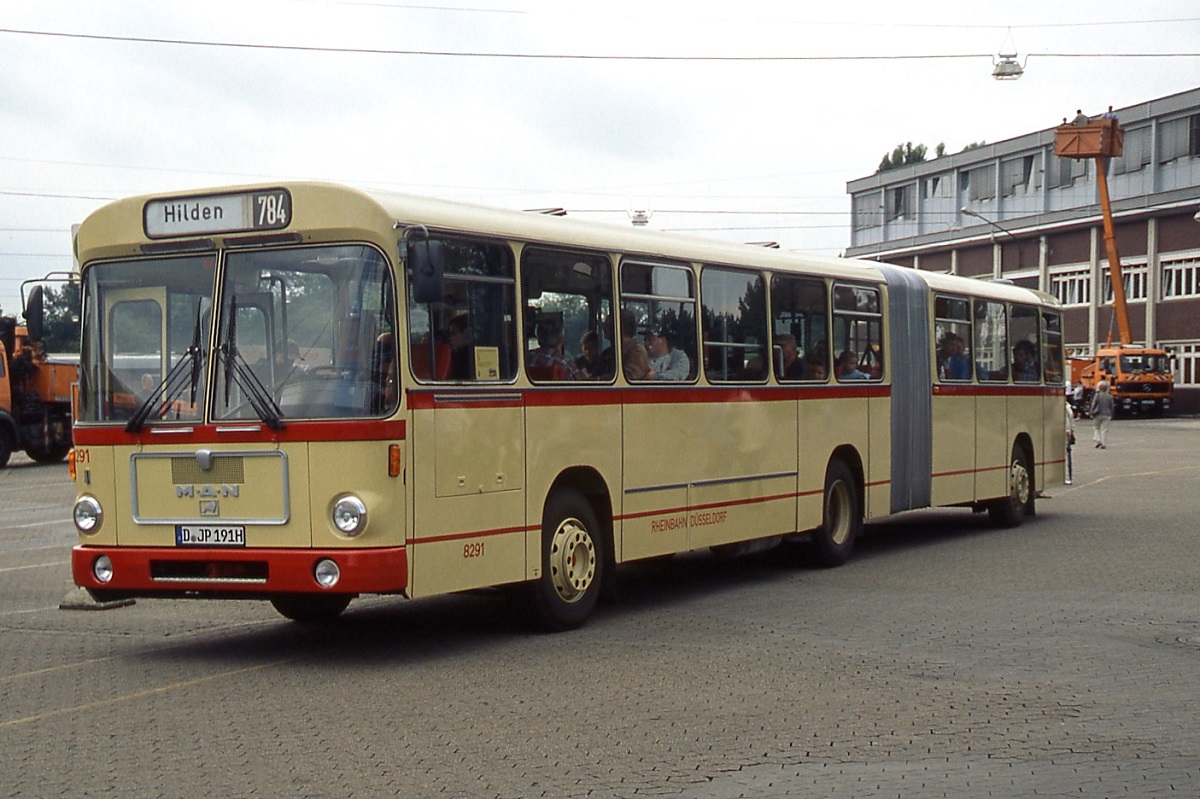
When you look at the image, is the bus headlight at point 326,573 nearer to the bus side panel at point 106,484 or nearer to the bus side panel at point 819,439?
the bus side panel at point 106,484

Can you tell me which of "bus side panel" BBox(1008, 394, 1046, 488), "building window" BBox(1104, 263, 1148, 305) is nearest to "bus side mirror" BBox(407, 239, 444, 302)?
"bus side panel" BBox(1008, 394, 1046, 488)

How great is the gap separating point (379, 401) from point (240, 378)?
95 centimetres

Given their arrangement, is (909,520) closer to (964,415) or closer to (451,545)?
(964,415)

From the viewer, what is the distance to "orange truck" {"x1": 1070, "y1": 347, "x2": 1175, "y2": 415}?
6612 cm

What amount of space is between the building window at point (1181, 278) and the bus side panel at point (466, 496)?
63650mm

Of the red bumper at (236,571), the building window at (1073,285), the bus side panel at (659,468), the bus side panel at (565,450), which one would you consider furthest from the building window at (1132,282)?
the red bumper at (236,571)

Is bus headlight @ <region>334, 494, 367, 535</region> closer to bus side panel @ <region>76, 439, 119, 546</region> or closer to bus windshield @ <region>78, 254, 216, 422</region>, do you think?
bus windshield @ <region>78, 254, 216, 422</region>

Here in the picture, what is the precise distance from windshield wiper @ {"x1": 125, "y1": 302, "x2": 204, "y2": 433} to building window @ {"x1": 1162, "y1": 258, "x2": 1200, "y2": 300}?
64.9 metres

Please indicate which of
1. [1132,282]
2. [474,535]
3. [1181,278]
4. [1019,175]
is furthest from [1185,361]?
[474,535]

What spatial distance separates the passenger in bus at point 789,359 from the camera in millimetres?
15175

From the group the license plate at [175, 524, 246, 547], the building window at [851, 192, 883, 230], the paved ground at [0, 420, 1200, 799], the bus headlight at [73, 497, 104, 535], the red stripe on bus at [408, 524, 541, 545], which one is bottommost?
the paved ground at [0, 420, 1200, 799]

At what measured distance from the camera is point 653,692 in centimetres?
914

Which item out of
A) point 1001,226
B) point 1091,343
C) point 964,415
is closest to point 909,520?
point 964,415

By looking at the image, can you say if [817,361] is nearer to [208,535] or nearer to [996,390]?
[996,390]
